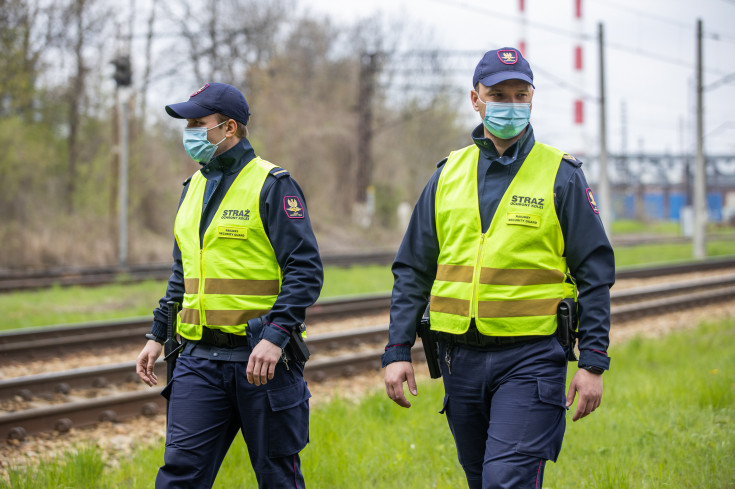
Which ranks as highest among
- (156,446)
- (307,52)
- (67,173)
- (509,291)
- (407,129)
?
(307,52)

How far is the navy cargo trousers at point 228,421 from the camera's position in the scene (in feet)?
10.2

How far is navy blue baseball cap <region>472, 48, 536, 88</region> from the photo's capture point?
310 centimetres

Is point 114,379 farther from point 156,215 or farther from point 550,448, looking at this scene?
point 156,215

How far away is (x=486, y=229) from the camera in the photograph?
119 inches

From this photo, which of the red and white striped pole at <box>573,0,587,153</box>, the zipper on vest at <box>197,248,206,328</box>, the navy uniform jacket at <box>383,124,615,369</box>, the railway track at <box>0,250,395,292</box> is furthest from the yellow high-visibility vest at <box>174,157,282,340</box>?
the red and white striped pole at <box>573,0,587,153</box>

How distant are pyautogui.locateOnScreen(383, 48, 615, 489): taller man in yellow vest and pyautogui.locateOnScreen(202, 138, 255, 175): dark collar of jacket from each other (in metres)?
0.91

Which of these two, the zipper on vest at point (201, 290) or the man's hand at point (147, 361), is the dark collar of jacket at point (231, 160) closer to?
the zipper on vest at point (201, 290)

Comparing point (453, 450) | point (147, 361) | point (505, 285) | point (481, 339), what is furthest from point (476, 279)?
point (453, 450)

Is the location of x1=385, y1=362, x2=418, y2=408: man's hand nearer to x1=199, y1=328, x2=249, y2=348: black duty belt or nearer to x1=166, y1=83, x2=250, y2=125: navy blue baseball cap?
x1=199, y1=328, x2=249, y2=348: black duty belt

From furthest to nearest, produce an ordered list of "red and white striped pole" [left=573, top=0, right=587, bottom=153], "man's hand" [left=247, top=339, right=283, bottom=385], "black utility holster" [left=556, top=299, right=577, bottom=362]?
"red and white striped pole" [left=573, top=0, right=587, bottom=153]
"man's hand" [left=247, top=339, right=283, bottom=385]
"black utility holster" [left=556, top=299, right=577, bottom=362]

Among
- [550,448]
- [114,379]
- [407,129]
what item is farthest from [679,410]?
[407,129]

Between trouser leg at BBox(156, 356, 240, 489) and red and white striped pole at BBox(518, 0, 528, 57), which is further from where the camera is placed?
red and white striped pole at BBox(518, 0, 528, 57)

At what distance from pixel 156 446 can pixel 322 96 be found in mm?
32333

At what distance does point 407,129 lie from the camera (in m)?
40.4
